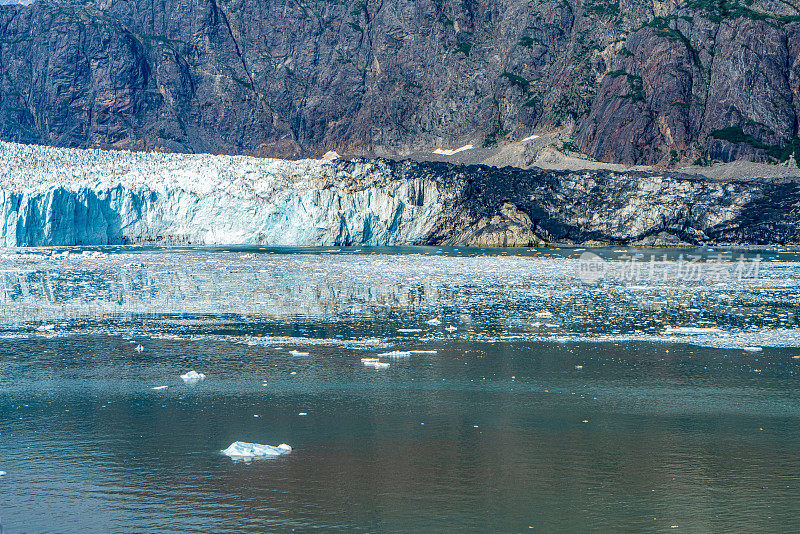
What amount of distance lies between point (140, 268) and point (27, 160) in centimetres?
2547

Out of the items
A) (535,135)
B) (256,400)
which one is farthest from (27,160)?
(535,135)

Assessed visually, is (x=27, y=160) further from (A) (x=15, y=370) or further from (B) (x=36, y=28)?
(B) (x=36, y=28)

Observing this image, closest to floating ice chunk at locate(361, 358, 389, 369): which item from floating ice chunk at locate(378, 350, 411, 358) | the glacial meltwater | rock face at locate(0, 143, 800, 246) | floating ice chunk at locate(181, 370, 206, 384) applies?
the glacial meltwater

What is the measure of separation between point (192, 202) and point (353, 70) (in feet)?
336

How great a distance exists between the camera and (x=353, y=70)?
154 meters

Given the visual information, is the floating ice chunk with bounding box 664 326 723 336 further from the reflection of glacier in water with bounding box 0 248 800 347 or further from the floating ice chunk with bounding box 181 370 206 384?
the floating ice chunk with bounding box 181 370 206 384

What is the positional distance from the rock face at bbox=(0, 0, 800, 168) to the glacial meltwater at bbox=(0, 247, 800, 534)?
10308 cm

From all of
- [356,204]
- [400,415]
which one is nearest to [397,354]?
[400,415]

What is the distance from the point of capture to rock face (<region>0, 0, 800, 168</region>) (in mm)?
120500

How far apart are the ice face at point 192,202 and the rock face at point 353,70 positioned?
209ft

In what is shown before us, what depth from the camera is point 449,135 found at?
146 metres

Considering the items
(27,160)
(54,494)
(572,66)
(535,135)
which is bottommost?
(54,494)

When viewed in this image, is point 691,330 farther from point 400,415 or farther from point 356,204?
point 356,204

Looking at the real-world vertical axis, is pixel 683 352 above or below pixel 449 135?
below
